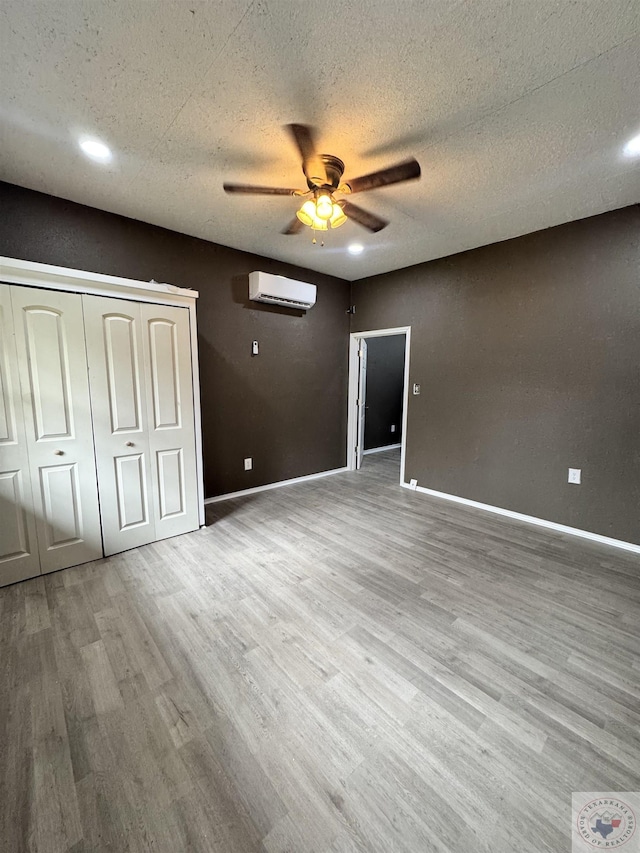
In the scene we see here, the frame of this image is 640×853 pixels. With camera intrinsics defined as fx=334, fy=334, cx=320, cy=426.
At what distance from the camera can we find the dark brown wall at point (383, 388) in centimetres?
596

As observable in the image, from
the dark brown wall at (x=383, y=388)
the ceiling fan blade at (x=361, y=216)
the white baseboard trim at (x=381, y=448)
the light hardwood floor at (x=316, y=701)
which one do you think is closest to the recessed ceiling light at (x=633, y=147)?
the ceiling fan blade at (x=361, y=216)

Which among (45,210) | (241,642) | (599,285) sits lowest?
(241,642)

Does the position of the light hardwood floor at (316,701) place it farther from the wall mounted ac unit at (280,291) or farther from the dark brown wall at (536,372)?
the wall mounted ac unit at (280,291)

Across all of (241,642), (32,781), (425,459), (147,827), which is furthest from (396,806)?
(425,459)

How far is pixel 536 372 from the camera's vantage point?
315 centimetres

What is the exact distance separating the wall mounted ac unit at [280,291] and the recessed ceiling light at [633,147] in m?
2.78

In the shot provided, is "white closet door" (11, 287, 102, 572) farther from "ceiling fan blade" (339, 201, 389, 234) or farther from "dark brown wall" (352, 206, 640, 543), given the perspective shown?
"dark brown wall" (352, 206, 640, 543)

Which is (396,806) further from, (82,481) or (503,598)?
(82,481)

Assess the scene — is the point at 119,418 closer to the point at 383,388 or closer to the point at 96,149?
the point at 96,149

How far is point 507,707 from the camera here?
1.40 metres

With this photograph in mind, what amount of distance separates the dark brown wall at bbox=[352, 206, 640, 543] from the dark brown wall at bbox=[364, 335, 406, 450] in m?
1.80

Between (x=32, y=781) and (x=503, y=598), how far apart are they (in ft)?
7.68

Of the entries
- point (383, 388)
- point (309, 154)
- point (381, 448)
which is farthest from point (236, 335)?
point (381, 448)

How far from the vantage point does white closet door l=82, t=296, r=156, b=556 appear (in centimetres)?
240
